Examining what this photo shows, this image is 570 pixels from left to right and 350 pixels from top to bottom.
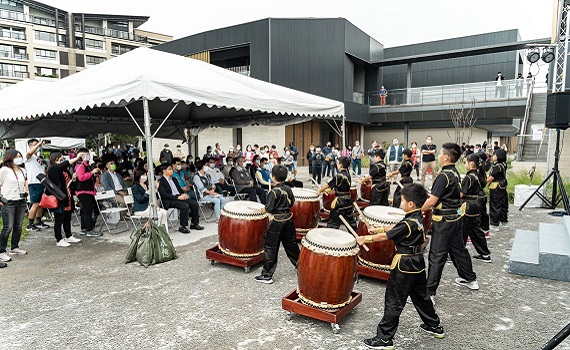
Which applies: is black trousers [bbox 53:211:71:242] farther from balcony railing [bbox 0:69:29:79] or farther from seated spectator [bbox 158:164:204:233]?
balcony railing [bbox 0:69:29:79]

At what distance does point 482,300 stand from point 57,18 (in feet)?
184

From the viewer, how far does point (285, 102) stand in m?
7.22

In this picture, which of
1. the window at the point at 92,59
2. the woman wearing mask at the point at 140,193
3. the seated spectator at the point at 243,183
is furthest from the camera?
the window at the point at 92,59

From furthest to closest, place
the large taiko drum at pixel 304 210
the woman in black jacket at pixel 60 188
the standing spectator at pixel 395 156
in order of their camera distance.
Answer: the standing spectator at pixel 395 156
the large taiko drum at pixel 304 210
the woman in black jacket at pixel 60 188

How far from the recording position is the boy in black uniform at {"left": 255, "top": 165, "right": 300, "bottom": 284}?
4543 mm

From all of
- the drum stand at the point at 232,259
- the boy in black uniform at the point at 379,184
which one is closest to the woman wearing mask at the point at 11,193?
the drum stand at the point at 232,259

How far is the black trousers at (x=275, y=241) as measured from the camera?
4564 mm

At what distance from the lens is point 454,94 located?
22531 mm

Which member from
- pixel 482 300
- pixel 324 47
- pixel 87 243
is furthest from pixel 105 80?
pixel 324 47

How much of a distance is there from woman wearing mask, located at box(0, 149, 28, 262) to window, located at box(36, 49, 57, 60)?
48806mm

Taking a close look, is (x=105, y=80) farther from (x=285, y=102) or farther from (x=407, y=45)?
(x=407, y=45)

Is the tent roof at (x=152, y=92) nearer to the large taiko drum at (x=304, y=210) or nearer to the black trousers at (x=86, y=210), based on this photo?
the black trousers at (x=86, y=210)

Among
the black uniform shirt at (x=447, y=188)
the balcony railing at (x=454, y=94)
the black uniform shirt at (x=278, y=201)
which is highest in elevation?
the balcony railing at (x=454, y=94)

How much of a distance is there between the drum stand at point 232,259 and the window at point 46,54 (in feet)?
167
